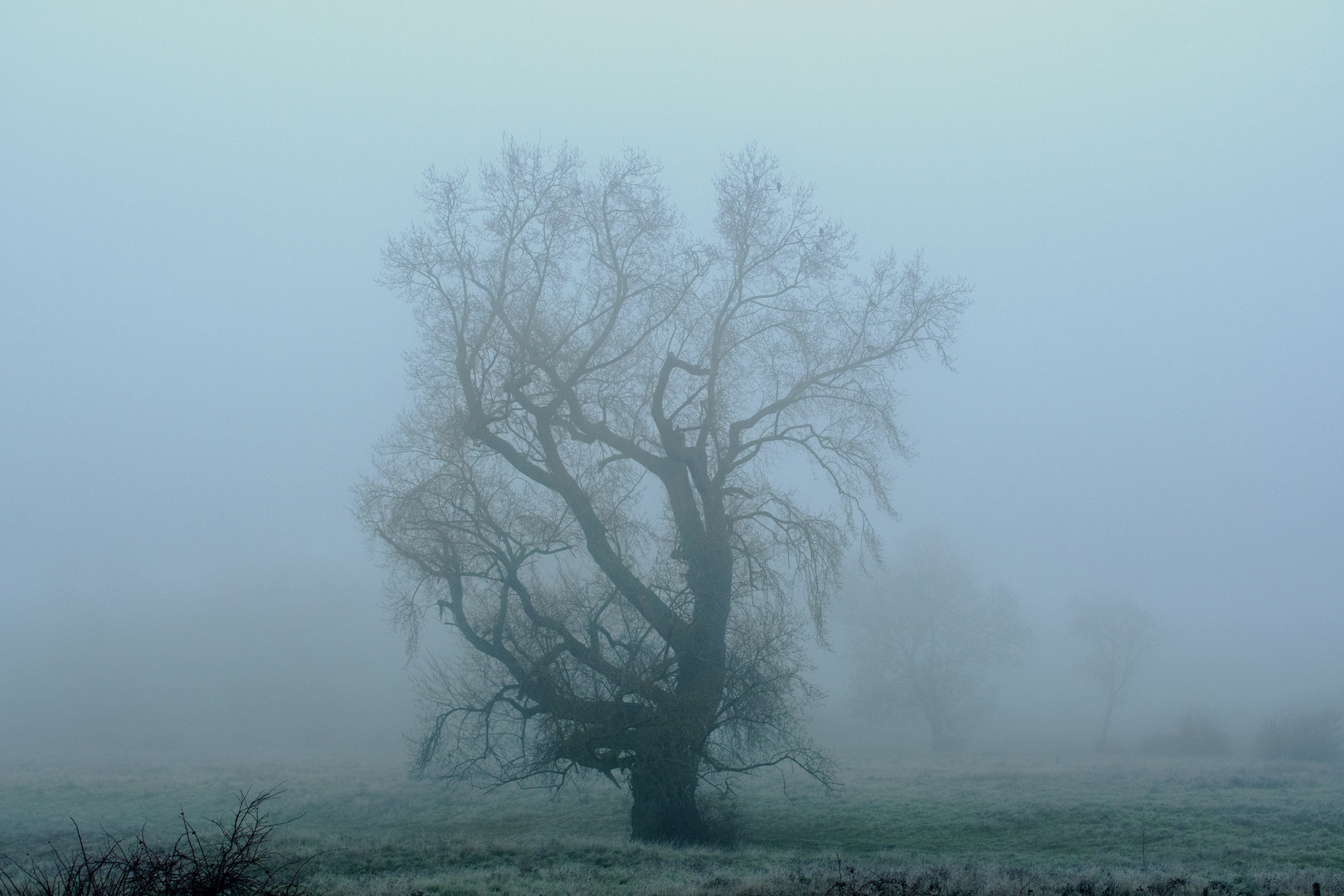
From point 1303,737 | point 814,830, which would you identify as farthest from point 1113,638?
point 814,830

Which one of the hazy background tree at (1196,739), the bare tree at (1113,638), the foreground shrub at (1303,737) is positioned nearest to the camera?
the foreground shrub at (1303,737)

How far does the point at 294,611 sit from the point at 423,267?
5381 cm

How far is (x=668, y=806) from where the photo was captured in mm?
12898

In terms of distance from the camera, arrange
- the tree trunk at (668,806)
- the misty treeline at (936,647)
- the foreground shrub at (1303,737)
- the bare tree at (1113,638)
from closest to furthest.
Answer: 1. the tree trunk at (668,806)
2. the foreground shrub at (1303,737)
3. the misty treeline at (936,647)
4. the bare tree at (1113,638)

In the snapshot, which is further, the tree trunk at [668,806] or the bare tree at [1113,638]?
the bare tree at [1113,638]

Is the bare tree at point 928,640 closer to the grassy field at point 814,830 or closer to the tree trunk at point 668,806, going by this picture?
the grassy field at point 814,830

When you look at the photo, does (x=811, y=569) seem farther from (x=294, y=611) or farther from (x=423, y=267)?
(x=294, y=611)

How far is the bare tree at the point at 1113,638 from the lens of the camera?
45250mm

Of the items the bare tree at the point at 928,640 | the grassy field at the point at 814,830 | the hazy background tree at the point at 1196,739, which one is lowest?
the hazy background tree at the point at 1196,739

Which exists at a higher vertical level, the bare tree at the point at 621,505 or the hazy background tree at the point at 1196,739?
the bare tree at the point at 621,505

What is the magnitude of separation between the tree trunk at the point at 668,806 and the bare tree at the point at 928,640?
88.3 feet

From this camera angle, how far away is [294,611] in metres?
60.3

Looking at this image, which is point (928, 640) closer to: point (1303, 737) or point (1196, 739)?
point (1196, 739)

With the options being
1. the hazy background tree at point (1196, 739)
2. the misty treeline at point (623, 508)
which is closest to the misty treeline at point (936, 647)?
the hazy background tree at point (1196, 739)
